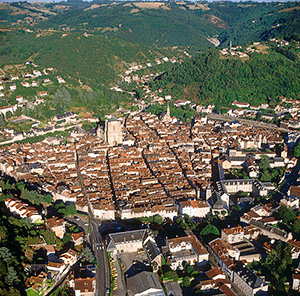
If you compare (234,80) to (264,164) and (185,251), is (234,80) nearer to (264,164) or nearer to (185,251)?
(264,164)

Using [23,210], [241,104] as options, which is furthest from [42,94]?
[23,210]

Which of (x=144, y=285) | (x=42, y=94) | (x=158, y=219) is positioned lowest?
(x=144, y=285)

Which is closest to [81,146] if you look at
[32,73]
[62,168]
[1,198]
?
[62,168]

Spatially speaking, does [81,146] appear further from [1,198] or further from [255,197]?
[255,197]

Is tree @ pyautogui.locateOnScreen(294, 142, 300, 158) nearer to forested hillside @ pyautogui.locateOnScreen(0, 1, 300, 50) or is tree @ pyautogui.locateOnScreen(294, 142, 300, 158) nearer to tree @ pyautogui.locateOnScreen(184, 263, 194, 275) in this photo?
tree @ pyautogui.locateOnScreen(184, 263, 194, 275)

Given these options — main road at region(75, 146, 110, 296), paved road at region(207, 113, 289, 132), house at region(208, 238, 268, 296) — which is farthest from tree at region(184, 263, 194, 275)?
paved road at region(207, 113, 289, 132)

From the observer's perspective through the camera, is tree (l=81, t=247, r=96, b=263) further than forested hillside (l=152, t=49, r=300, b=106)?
No
